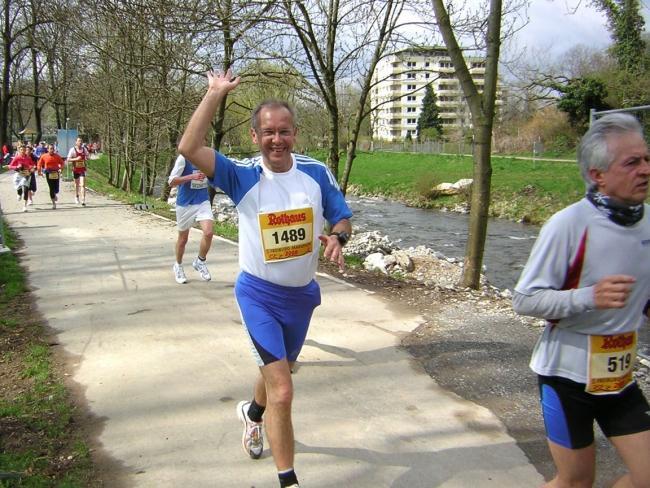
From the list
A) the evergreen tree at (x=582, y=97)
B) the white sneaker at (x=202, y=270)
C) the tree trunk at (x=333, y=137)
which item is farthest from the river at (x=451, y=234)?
the evergreen tree at (x=582, y=97)

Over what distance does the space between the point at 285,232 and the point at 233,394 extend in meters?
1.88

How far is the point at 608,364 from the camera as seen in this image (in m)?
2.40

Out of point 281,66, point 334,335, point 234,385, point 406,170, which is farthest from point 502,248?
point 406,170

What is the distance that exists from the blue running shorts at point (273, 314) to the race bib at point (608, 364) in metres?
1.53

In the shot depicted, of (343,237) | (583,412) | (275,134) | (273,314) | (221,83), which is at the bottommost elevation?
(583,412)

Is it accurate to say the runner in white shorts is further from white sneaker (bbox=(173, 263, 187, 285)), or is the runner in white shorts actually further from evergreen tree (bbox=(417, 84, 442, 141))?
evergreen tree (bbox=(417, 84, 442, 141))

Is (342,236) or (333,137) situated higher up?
(333,137)

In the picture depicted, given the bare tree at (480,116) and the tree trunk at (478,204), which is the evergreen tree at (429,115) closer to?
the bare tree at (480,116)

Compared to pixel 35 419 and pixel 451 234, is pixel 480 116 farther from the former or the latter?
pixel 451 234

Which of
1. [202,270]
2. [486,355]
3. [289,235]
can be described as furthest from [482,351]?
[202,270]

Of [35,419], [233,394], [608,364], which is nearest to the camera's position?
[608,364]

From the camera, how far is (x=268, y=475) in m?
3.46

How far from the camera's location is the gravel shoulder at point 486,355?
393 cm

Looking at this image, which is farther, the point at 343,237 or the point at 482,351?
the point at 482,351
